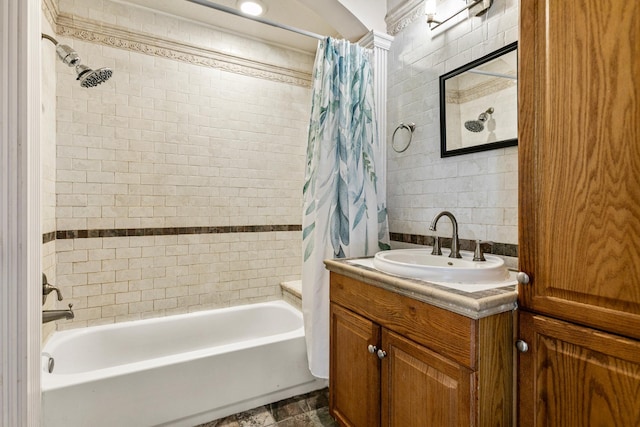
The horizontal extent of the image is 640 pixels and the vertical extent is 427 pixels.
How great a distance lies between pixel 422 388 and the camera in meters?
1.09

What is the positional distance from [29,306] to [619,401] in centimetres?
143

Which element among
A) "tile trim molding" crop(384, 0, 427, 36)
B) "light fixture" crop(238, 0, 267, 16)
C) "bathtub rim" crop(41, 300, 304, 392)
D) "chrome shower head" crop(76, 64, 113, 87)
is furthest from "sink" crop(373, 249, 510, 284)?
"light fixture" crop(238, 0, 267, 16)

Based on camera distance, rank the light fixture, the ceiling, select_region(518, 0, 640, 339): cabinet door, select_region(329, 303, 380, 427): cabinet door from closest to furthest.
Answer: select_region(518, 0, 640, 339): cabinet door, select_region(329, 303, 380, 427): cabinet door, the ceiling, the light fixture

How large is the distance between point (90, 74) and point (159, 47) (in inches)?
26.8

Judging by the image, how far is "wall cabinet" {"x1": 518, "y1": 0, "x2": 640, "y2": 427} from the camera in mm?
700

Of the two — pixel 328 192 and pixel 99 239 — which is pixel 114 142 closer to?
pixel 99 239

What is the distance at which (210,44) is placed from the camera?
2465 mm

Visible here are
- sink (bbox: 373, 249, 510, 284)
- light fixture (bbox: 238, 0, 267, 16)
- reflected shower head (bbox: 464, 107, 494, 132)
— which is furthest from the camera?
light fixture (bbox: 238, 0, 267, 16)

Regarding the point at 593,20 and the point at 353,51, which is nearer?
the point at 593,20

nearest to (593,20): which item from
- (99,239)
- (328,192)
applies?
(328,192)

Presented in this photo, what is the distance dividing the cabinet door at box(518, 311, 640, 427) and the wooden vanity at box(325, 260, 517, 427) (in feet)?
0.25

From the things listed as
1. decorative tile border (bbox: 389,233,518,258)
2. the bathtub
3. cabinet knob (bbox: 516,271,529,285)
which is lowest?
the bathtub

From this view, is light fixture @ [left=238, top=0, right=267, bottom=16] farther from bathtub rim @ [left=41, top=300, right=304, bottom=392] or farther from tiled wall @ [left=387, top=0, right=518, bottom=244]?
bathtub rim @ [left=41, top=300, right=304, bottom=392]

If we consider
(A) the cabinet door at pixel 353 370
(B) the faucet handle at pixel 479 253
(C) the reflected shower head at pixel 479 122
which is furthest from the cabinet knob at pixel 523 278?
(C) the reflected shower head at pixel 479 122
